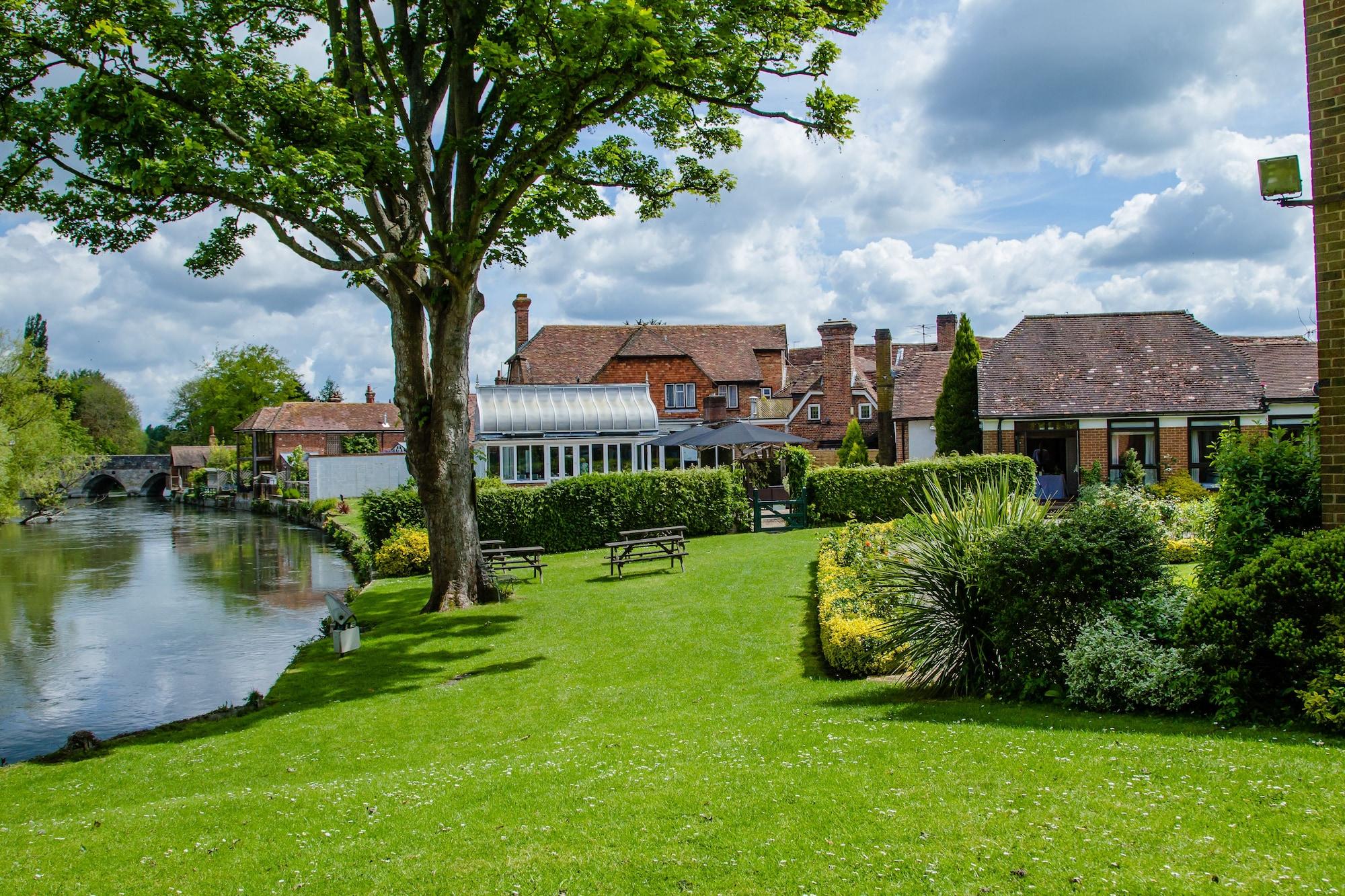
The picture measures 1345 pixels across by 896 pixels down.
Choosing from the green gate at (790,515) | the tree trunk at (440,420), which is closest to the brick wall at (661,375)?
the green gate at (790,515)

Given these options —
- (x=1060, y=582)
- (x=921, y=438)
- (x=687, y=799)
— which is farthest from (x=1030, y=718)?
(x=921, y=438)

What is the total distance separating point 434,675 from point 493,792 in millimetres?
6043

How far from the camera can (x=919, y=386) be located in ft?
126

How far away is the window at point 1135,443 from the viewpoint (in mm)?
28625

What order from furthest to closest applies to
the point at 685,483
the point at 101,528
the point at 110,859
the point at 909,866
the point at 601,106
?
1. the point at 101,528
2. the point at 685,483
3. the point at 601,106
4. the point at 110,859
5. the point at 909,866

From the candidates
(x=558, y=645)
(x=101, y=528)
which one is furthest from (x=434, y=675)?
(x=101, y=528)

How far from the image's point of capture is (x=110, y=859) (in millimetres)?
5617

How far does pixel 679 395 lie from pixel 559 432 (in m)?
9.97

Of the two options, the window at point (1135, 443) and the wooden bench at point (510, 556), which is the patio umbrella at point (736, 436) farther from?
the window at point (1135, 443)

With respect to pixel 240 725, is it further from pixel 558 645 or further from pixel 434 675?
pixel 558 645

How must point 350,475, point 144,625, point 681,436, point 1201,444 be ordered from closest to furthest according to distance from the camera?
point 144,625 → point 1201,444 → point 681,436 → point 350,475

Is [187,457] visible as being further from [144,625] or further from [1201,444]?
[1201,444]

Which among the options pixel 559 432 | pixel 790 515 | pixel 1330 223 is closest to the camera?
pixel 1330 223

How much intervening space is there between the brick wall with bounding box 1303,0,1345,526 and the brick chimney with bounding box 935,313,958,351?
3457cm
